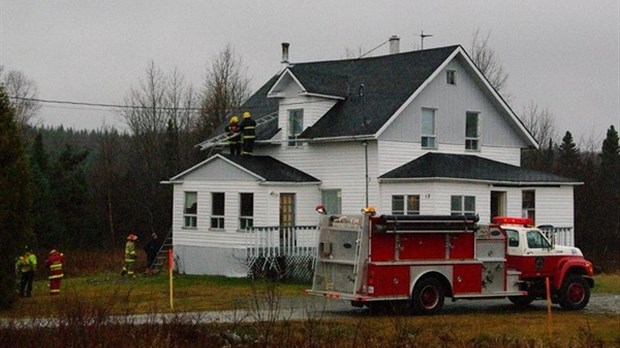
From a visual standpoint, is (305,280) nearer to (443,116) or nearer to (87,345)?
(443,116)

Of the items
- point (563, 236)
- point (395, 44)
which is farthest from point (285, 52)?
point (563, 236)

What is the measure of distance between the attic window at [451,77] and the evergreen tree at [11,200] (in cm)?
1725

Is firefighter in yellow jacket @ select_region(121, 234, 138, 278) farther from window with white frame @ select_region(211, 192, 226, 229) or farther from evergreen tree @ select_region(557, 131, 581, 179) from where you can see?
evergreen tree @ select_region(557, 131, 581, 179)

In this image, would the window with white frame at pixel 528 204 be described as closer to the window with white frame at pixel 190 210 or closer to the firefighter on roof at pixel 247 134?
the firefighter on roof at pixel 247 134

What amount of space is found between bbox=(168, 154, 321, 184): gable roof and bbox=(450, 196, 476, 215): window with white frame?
18.0 ft

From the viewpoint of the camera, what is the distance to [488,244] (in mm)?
26109

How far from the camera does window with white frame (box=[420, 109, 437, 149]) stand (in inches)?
1563

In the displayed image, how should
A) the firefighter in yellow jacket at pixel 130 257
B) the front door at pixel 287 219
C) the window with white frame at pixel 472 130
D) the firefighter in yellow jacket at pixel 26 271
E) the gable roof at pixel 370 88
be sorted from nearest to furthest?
1. the firefighter in yellow jacket at pixel 26 271
2. the front door at pixel 287 219
3. the gable roof at pixel 370 88
4. the firefighter in yellow jacket at pixel 130 257
5. the window with white frame at pixel 472 130

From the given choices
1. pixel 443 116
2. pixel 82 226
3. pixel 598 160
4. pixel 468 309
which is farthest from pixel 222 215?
pixel 598 160

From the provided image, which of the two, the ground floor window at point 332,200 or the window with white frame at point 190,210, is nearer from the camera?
the ground floor window at point 332,200

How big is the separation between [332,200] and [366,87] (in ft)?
15.0

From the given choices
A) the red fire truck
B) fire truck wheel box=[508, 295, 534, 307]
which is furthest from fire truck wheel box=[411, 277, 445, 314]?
fire truck wheel box=[508, 295, 534, 307]

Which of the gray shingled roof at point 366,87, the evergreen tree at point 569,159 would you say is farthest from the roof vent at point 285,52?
the evergreen tree at point 569,159

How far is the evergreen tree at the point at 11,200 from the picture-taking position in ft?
92.2
